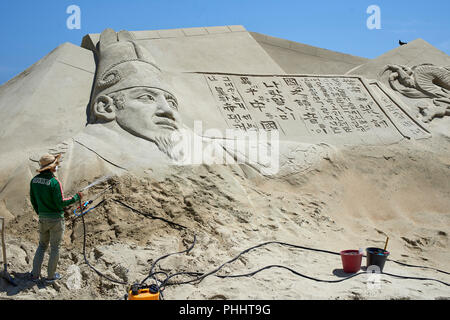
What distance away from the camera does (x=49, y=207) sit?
126 inches

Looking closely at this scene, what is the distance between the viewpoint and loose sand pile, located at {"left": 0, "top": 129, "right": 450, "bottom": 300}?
10.8 ft

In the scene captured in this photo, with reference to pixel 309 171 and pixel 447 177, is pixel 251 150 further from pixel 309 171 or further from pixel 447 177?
pixel 447 177

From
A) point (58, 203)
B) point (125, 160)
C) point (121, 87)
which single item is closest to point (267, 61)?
point (121, 87)

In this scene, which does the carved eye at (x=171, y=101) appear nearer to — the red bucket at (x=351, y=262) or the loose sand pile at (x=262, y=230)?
the loose sand pile at (x=262, y=230)

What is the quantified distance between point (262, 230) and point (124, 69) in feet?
9.66

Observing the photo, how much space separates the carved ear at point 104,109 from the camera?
17.2 feet

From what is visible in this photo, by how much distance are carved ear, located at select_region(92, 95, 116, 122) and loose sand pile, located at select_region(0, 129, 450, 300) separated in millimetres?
1152

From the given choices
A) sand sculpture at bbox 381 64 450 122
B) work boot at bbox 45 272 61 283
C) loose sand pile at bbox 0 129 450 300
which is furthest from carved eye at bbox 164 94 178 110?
sand sculpture at bbox 381 64 450 122

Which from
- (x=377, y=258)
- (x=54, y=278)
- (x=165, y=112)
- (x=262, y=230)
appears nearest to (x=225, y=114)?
(x=165, y=112)

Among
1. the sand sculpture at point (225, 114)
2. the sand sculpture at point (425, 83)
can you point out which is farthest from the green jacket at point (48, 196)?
the sand sculpture at point (425, 83)

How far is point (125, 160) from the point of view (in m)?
4.61

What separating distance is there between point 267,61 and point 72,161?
187 inches

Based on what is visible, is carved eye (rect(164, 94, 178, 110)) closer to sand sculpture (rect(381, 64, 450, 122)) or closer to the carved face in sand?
the carved face in sand

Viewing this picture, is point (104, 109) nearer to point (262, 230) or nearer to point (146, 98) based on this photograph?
point (146, 98)
